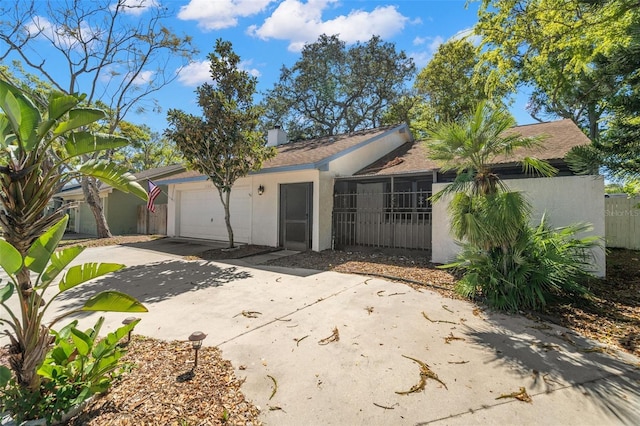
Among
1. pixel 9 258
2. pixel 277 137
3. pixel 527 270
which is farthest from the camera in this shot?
pixel 277 137

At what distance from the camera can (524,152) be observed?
27.2 feet

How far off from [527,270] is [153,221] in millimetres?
18169

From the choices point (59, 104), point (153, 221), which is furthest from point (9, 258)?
point (153, 221)

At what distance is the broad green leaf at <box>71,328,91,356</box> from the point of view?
7.59 ft

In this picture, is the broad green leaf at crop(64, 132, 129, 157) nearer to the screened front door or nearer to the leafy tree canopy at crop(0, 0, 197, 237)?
the screened front door

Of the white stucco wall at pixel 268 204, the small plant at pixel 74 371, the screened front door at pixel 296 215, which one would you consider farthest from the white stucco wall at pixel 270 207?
the small plant at pixel 74 371

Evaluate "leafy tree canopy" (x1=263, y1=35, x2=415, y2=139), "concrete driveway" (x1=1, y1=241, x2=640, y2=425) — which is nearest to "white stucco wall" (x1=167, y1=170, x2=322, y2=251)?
"concrete driveway" (x1=1, y1=241, x2=640, y2=425)

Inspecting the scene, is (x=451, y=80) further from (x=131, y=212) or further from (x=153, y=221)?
(x=131, y=212)

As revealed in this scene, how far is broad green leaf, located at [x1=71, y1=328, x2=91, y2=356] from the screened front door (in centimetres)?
757

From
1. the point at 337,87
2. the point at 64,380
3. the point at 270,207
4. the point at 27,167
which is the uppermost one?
the point at 337,87

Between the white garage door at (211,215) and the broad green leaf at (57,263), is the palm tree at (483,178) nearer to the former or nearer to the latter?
the broad green leaf at (57,263)

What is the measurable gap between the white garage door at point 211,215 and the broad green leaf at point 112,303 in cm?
940

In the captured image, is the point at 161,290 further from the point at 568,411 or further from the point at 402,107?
the point at 402,107

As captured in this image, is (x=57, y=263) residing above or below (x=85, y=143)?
below
